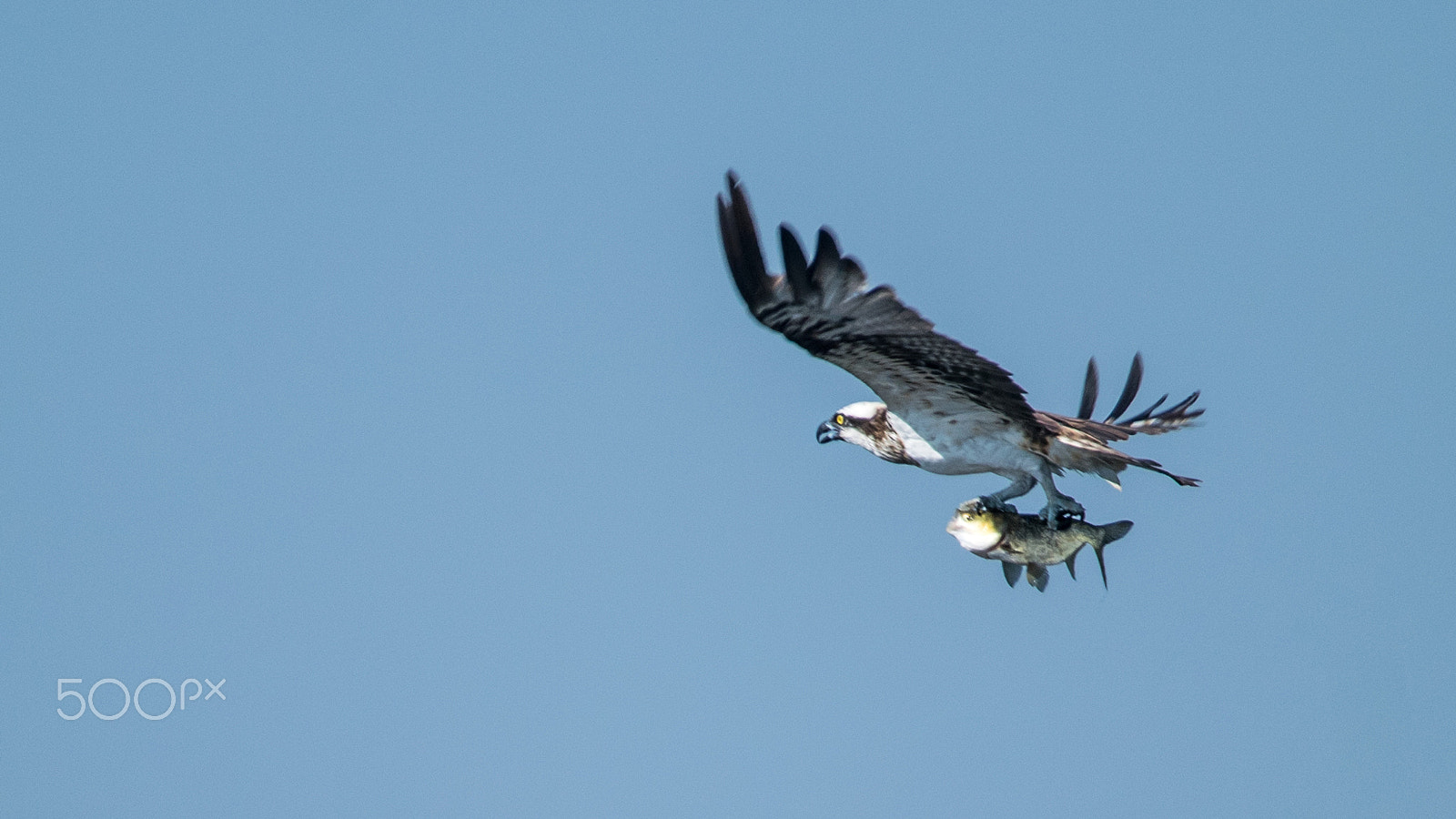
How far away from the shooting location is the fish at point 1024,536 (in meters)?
10.2

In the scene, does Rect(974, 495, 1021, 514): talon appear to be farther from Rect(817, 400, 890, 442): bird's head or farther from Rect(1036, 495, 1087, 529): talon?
Rect(817, 400, 890, 442): bird's head

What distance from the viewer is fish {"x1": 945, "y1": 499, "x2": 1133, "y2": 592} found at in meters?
10.2

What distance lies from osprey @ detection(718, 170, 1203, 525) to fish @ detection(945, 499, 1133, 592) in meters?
0.17

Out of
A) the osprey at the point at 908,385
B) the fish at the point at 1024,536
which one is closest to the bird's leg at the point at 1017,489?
the osprey at the point at 908,385

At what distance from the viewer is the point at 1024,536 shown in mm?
10328

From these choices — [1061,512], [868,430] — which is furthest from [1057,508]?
[868,430]

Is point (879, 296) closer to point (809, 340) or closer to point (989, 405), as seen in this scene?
point (809, 340)

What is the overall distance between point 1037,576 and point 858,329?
1.82m

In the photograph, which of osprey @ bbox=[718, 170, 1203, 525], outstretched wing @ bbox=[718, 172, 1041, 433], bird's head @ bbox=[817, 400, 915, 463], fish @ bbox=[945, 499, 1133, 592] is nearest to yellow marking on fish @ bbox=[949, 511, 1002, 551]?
fish @ bbox=[945, 499, 1133, 592]

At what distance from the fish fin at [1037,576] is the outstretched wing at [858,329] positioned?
1.09 metres

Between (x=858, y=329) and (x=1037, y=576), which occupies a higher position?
(x=858, y=329)

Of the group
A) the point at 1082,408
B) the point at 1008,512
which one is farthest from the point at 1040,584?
the point at 1082,408

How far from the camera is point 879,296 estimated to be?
10.2 metres

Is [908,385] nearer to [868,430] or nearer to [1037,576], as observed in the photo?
[868,430]
